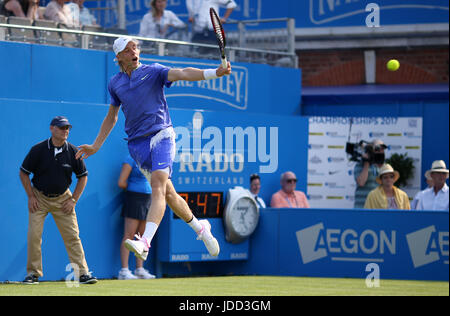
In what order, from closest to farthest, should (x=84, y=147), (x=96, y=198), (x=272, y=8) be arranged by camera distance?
1. (x=84, y=147)
2. (x=96, y=198)
3. (x=272, y=8)

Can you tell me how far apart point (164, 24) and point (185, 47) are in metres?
0.53

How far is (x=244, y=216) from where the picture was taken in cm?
1308

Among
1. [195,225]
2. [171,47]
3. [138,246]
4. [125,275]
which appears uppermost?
[171,47]

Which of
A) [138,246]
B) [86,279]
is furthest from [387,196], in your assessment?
[138,246]

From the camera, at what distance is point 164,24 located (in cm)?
1477

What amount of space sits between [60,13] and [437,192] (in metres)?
5.86

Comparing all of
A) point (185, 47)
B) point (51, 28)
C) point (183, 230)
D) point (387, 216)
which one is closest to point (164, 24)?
point (185, 47)

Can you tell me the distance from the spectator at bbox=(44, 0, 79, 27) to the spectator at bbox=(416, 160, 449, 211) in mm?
5525

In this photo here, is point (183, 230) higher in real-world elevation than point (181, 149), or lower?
lower

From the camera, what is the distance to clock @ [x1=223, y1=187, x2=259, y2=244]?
13.0m

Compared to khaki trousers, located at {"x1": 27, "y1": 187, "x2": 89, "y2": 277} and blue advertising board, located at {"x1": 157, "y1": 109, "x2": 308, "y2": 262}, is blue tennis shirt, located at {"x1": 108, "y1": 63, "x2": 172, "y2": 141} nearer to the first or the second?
khaki trousers, located at {"x1": 27, "y1": 187, "x2": 89, "y2": 277}

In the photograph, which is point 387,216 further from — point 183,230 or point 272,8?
point 272,8

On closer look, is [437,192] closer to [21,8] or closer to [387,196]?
[387,196]

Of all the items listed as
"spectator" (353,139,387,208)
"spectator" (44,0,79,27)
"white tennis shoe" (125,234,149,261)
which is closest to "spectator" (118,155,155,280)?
"spectator" (44,0,79,27)
